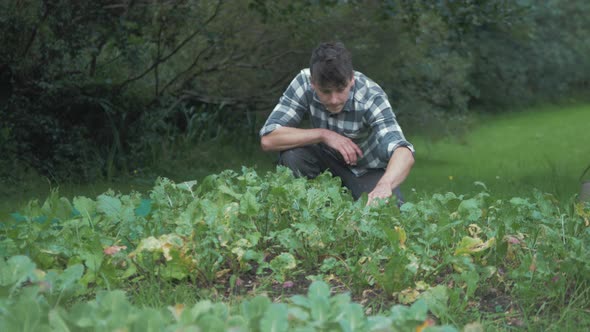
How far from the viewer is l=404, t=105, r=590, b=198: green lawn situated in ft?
27.6

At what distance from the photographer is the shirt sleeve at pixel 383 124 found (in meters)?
4.67

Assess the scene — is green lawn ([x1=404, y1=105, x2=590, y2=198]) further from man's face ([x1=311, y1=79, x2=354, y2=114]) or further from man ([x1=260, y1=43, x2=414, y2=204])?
man's face ([x1=311, y1=79, x2=354, y2=114])

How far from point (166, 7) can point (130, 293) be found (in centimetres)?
669

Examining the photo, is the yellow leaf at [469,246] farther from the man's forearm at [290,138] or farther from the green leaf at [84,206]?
the man's forearm at [290,138]

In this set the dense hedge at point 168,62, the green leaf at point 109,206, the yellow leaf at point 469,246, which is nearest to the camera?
the yellow leaf at point 469,246

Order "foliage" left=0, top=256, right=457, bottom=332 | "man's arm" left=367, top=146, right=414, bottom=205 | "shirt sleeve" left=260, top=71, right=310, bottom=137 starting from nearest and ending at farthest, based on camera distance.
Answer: "foliage" left=0, top=256, right=457, bottom=332
"man's arm" left=367, top=146, right=414, bottom=205
"shirt sleeve" left=260, top=71, right=310, bottom=137

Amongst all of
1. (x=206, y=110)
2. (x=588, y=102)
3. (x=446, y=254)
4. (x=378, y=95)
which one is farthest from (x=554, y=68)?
(x=446, y=254)

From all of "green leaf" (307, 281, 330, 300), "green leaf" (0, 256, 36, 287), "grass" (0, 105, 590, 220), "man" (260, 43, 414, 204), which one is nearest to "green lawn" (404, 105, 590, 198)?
"grass" (0, 105, 590, 220)

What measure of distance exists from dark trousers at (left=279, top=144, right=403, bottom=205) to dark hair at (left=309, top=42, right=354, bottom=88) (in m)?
0.77

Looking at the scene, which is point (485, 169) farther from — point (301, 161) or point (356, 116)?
point (356, 116)

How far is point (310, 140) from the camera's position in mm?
4906

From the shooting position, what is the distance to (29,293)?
2023 mm

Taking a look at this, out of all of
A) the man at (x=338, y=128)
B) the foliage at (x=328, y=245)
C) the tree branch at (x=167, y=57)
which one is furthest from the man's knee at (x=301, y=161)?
the tree branch at (x=167, y=57)

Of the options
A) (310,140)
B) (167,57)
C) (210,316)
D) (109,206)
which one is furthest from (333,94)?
(167,57)
